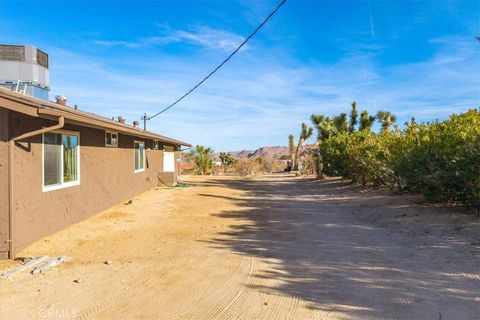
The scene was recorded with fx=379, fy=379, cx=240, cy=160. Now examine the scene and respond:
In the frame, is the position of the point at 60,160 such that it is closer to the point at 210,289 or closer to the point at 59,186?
the point at 59,186

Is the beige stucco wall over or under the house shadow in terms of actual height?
over

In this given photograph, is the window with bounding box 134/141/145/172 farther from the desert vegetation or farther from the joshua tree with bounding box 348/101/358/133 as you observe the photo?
the joshua tree with bounding box 348/101/358/133

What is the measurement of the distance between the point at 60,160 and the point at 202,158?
95.3 ft

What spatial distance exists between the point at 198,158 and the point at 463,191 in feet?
99.3

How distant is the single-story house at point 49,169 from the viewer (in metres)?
6.32

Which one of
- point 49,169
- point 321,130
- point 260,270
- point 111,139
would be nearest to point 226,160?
point 321,130

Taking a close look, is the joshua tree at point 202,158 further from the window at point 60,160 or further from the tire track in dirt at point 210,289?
the tire track in dirt at point 210,289

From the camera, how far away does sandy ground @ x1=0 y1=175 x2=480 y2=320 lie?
421 centimetres

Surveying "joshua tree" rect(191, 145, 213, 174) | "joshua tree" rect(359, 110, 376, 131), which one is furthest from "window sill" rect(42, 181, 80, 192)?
"joshua tree" rect(191, 145, 213, 174)

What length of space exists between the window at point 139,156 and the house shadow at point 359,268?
842 centimetres

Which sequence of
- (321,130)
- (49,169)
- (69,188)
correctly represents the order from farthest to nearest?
(321,130) < (69,188) < (49,169)

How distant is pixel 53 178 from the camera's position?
27.2ft

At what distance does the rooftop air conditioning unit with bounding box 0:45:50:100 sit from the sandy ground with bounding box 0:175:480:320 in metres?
5.45

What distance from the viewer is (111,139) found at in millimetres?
12828
